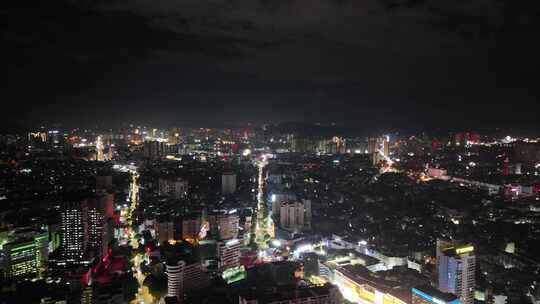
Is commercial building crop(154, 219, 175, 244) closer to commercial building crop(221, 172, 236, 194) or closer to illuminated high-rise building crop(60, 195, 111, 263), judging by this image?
illuminated high-rise building crop(60, 195, 111, 263)

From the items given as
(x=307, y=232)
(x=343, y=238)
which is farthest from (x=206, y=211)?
(x=343, y=238)

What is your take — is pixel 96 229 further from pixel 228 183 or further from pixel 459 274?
pixel 459 274

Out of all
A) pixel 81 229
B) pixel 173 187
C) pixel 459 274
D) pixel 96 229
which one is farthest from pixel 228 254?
pixel 173 187

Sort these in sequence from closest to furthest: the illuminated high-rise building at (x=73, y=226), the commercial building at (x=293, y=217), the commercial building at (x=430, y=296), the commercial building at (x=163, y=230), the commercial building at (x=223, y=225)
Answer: the commercial building at (x=430, y=296) < the illuminated high-rise building at (x=73, y=226) < the commercial building at (x=163, y=230) < the commercial building at (x=223, y=225) < the commercial building at (x=293, y=217)

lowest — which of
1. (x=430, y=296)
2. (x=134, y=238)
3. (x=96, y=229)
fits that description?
(x=134, y=238)

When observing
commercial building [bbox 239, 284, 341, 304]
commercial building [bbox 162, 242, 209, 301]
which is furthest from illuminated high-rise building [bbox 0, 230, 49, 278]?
commercial building [bbox 239, 284, 341, 304]

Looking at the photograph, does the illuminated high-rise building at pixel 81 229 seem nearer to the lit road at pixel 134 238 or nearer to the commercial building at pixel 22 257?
the commercial building at pixel 22 257

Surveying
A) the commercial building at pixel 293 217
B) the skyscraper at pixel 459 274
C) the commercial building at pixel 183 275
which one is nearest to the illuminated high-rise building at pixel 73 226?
the commercial building at pixel 183 275
